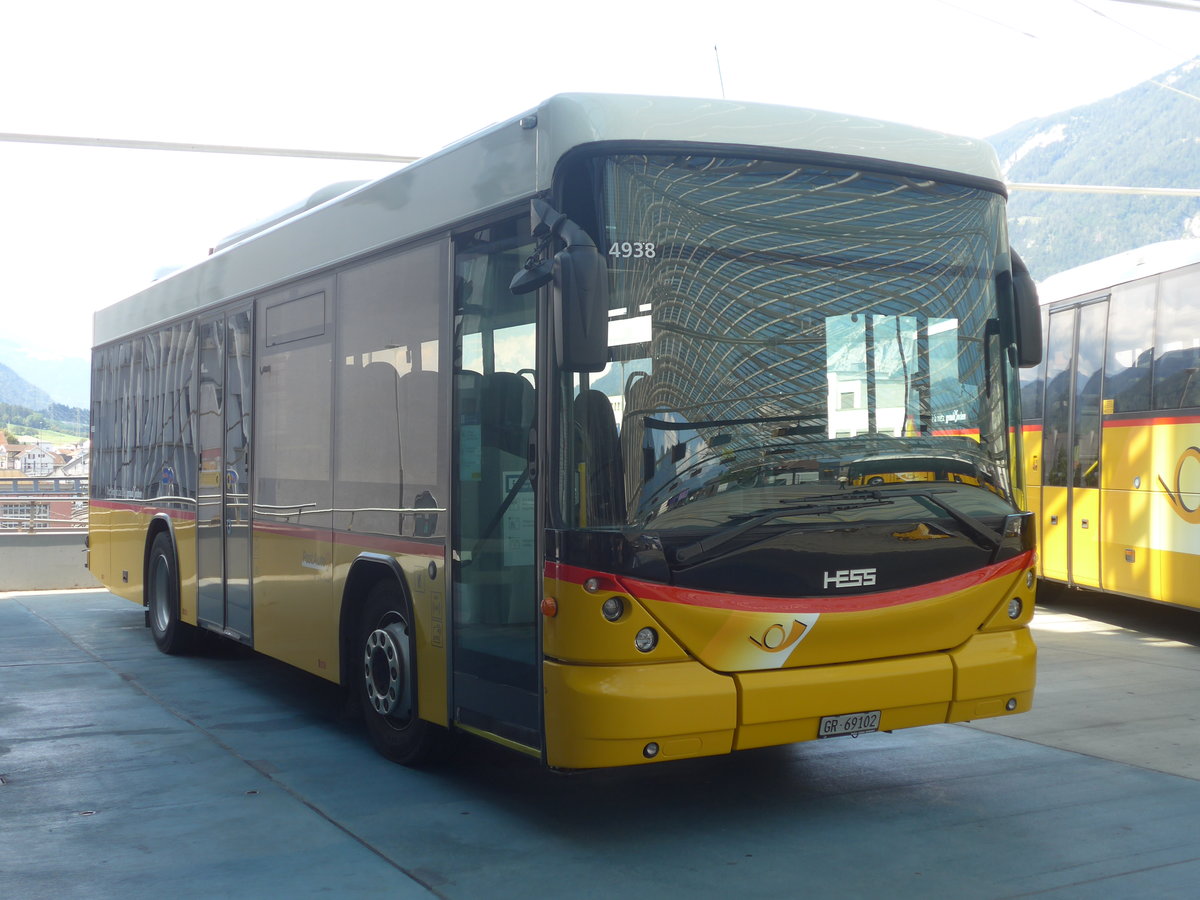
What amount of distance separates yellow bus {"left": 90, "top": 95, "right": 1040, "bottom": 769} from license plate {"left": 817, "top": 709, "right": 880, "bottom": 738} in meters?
0.01

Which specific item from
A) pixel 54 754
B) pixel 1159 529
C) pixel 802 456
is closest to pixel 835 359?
pixel 802 456

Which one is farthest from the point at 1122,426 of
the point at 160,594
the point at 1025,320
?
the point at 160,594

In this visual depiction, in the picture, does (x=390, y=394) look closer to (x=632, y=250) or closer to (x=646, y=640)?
(x=632, y=250)

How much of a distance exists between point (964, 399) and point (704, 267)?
57.7 inches

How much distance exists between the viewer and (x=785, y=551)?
19.0 feet

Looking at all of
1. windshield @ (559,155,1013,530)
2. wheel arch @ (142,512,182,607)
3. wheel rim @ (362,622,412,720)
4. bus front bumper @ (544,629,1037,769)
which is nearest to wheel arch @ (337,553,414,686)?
wheel rim @ (362,622,412,720)

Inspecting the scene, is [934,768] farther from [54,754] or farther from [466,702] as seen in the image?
[54,754]

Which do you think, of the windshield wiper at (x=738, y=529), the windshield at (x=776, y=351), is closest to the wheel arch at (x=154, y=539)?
the windshield at (x=776, y=351)

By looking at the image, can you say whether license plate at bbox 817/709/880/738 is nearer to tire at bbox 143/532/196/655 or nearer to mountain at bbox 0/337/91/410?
tire at bbox 143/532/196/655

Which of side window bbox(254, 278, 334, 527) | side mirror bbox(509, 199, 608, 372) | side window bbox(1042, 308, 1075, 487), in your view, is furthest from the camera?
side window bbox(1042, 308, 1075, 487)

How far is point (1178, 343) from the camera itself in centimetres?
1220

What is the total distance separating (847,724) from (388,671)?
266cm

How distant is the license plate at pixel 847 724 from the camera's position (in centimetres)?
589

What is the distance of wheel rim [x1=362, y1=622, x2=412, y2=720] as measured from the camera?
7172 mm
